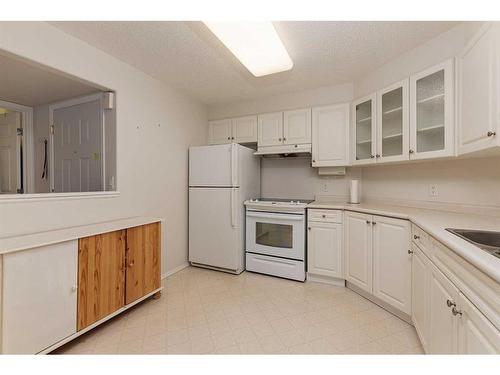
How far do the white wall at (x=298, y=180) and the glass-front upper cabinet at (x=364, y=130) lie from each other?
34 cm

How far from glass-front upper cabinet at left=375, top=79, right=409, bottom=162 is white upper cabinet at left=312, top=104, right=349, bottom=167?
1.34ft

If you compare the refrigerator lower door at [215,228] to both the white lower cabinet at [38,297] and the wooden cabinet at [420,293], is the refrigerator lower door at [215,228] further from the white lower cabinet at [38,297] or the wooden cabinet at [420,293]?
the wooden cabinet at [420,293]

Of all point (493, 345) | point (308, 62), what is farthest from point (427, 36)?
point (493, 345)

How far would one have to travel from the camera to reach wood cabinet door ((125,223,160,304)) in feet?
6.33

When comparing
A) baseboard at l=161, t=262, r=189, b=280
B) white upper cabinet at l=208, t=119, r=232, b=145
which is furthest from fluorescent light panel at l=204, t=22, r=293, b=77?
baseboard at l=161, t=262, r=189, b=280

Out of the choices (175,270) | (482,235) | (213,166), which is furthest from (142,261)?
(482,235)

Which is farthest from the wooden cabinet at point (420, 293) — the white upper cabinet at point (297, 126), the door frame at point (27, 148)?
the door frame at point (27, 148)

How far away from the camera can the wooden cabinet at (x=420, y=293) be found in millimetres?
1410

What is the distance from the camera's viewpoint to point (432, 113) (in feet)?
6.26

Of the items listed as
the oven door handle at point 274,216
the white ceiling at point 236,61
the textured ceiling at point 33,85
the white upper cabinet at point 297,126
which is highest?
the white ceiling at point 236,61

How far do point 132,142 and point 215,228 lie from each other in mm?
1353

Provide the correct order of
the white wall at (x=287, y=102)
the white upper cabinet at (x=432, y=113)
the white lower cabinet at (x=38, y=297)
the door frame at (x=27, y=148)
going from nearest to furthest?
1. the white lower cabinet at (x=38, y=297)
2. the white upper cabinet at (x=432, y=113)
3. the white wall at (x=287, y=102)
4. the door frame at (x=27, y=148)
